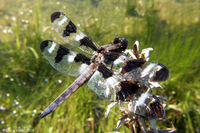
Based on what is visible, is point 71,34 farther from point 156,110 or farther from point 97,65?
point 156,110

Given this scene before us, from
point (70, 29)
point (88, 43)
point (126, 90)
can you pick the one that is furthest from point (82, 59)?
point (126, 90)

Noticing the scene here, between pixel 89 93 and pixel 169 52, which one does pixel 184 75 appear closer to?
pixel 169 52

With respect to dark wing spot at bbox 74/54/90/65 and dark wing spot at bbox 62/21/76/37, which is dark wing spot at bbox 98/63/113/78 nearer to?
dark wing spot at bbox 74/54/90/65

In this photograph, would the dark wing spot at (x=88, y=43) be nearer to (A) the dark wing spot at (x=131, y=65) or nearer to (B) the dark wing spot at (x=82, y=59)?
(B) the dark wing spot at (x=82, y=59)

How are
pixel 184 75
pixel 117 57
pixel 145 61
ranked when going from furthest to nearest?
1. pixel 184 75
2. pixel 117 57
3. pixel 145 61

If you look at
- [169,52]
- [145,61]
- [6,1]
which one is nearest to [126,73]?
[145,61]

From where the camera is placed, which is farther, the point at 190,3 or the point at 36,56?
the point at 190,3

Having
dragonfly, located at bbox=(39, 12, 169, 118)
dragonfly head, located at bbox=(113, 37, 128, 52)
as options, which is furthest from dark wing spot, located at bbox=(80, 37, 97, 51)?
dragonfly head, located at bbox=(113, 37, 128, 52)
